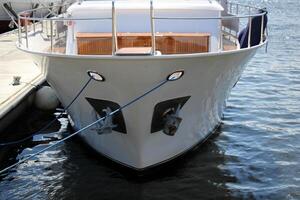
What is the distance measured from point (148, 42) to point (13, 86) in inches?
172

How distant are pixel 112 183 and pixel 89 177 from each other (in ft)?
1.48

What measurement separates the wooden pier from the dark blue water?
1.63 feet

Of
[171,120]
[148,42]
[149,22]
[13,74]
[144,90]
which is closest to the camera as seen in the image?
[144,90]

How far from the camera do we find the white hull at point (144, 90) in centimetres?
626

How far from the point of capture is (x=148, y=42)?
23.5 feet

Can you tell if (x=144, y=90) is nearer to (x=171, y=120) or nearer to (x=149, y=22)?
(x=171, y=120)

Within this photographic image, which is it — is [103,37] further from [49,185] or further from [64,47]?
[49,185]

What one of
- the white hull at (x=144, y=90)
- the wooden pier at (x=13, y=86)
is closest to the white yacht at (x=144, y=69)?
the white hull at (x=144, y=90)

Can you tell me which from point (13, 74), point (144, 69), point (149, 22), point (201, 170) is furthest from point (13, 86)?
point (144, 69)

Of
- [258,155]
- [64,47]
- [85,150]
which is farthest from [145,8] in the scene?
[258,155]

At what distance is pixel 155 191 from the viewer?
23.5ft

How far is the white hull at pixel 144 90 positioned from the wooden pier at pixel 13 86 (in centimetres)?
106

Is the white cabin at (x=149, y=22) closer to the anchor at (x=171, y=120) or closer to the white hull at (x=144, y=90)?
the white hull at (x=144, y=90)

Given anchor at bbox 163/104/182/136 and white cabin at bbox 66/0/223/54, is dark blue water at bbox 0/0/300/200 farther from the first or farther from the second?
white cabin at bbox 66/0/223/54
